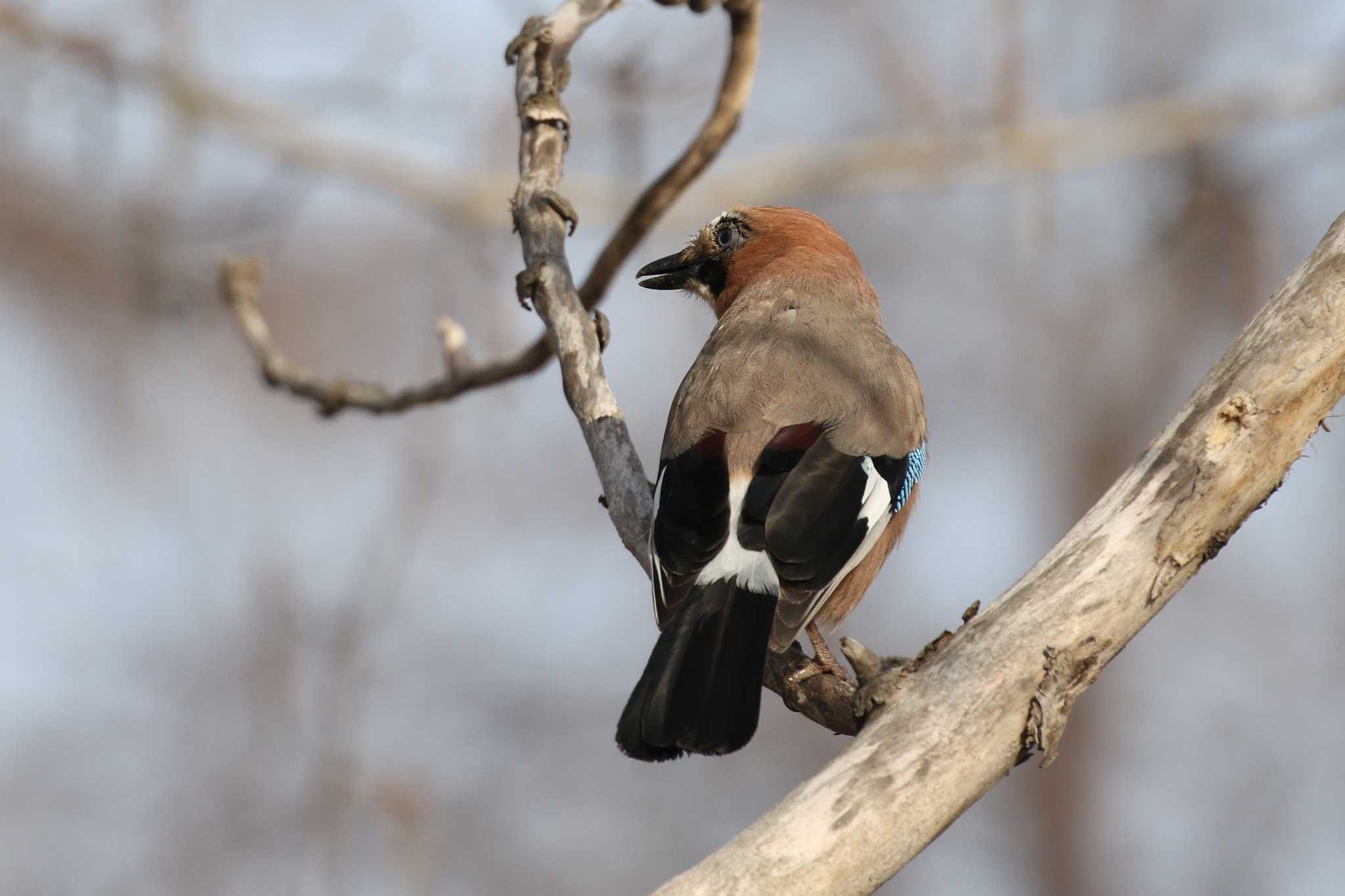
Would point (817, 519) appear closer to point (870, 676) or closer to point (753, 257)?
point (870, 676)

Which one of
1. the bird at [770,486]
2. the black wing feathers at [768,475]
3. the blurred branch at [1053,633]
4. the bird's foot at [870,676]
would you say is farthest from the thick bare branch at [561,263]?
the blurred branch at [1053,633]

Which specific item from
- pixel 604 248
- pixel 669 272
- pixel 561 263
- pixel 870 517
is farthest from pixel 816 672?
pixel 669 272

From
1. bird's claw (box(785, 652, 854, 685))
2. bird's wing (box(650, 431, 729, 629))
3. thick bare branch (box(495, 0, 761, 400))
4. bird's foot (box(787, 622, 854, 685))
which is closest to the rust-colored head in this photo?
thick bare branch (box(495, 0, 761, 400))

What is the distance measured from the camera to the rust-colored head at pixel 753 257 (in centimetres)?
473

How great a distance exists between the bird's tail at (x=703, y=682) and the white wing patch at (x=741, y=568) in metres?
0.04

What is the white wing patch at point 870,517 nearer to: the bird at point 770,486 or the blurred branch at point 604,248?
the bird at point 770,486

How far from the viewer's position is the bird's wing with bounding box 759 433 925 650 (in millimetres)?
3291

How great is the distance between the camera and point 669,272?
5.11 m

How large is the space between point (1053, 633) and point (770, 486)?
3.61 ft

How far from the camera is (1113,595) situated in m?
2.67

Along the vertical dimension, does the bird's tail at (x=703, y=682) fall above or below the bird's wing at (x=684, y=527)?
below

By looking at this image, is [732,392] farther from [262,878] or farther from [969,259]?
[969,259]

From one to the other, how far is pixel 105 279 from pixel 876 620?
6227mm

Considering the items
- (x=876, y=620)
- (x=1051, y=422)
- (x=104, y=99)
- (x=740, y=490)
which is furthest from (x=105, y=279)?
(x=740, y=490)
